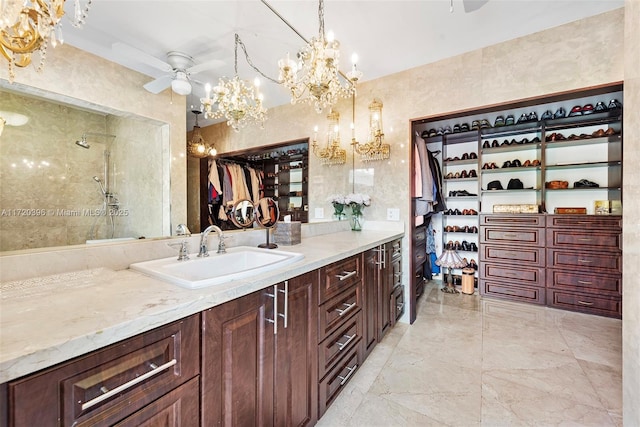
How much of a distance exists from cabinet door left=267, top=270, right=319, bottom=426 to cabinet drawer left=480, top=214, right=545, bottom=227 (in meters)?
2.93

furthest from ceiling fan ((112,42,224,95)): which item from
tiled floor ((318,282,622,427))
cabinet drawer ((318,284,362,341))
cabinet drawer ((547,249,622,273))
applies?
cabinet drawer ((547,249,622,273))

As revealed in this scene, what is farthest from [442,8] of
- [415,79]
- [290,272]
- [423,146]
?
[290,272]

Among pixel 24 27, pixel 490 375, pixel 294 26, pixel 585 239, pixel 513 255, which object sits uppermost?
pixel 294 26

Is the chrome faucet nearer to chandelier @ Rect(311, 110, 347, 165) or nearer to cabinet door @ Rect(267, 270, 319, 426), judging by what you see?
cabinet door @ Rect(267, 270, 319, 426)

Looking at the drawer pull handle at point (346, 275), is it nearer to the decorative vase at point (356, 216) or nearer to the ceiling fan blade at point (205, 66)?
the decorative vase at point (356, 216)

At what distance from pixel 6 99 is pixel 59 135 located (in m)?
0.15

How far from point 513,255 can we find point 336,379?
2.83 metres

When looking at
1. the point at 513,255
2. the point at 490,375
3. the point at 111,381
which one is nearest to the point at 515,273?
the point at 513,255

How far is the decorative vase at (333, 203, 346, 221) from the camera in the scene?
9.02ft

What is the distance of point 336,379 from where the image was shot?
152 cm

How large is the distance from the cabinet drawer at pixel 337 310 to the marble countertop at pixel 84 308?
0.44 m

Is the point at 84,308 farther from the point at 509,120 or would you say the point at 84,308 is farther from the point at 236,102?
the point at 509,120

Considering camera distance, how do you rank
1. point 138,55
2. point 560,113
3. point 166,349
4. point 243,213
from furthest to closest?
1. point 560,113
2. point 243,213
3. point 138,55
4. point 166,349

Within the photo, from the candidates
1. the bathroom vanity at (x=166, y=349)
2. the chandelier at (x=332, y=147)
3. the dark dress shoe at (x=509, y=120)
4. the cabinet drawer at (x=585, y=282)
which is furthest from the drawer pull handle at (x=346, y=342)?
the dark dress shoe at (x=509, y=120)
